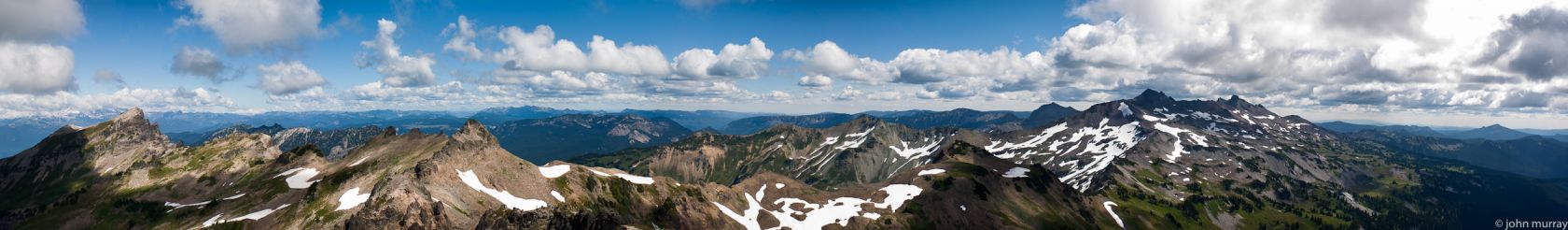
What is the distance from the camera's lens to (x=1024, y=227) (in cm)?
17988

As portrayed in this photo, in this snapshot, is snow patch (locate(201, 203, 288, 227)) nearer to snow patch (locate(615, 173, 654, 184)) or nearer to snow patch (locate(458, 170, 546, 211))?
snow patch (locate(458, 170, 546, 211))

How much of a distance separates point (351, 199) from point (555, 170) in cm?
4569

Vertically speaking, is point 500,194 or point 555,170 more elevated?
point 555,170

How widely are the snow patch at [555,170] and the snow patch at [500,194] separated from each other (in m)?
17.5

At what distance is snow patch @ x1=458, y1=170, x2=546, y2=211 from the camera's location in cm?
11725

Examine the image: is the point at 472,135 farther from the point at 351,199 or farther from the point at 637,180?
the point at 351,199

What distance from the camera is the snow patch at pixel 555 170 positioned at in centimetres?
14150

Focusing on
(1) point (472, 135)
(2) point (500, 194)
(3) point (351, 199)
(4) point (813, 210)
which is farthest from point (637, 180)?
(3) point (351, 199)

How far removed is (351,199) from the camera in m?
104

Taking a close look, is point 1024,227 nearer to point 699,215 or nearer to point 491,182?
point 699,215

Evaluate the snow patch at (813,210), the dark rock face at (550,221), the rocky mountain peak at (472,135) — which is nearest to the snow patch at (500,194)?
the rocky mountain peak at (472,135)

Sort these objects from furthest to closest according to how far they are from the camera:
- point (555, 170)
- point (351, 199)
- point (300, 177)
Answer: point (555, 170), point (300, 177), point (351, 199)

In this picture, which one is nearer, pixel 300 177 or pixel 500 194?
pixel 500 194

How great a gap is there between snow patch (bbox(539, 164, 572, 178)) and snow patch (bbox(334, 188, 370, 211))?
3613 cm
